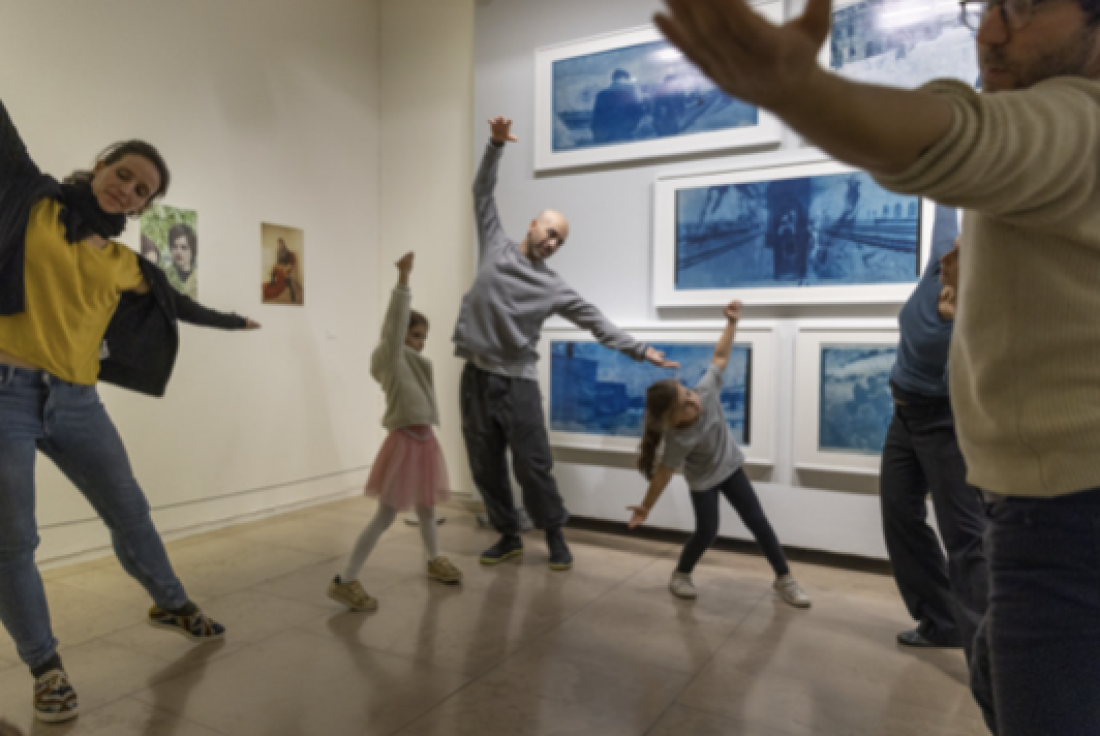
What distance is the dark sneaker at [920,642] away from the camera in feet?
9.20

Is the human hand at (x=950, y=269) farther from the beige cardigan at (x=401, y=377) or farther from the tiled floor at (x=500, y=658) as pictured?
the beige cardigan at (x=401, y=377)

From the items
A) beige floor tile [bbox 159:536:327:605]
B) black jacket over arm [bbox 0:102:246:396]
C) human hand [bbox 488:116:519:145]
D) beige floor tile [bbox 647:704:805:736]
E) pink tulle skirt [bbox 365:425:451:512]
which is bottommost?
beige floor tile [bbox 159:536:327:605]

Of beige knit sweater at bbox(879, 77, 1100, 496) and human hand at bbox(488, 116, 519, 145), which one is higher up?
human hand at bbox(488, 116, 519, 145)

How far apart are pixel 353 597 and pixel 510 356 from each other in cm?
157

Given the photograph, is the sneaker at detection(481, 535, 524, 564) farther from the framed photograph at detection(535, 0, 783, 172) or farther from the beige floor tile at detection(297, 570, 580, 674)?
the framed photograph at detection(535, 0, 783, 172)

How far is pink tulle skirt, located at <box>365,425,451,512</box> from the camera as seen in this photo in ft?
10.6

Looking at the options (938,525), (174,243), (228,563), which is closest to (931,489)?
(938,525)

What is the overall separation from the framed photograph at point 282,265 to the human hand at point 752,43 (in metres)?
4.63

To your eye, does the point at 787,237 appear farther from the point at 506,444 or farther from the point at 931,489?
the point at 506,444

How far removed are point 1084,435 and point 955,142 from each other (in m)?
0.44

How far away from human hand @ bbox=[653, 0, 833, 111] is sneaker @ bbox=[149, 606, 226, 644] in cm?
287

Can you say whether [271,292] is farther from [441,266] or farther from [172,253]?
[441,266]

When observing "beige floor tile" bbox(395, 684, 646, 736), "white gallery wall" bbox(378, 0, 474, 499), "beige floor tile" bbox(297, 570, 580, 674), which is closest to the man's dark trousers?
"beige floor tile" bbox(395, 684, 646, 736)

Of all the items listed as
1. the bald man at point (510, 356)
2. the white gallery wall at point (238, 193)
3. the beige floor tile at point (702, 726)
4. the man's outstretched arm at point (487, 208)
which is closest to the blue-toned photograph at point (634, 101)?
the man's outstretched arm at point (487, 208)
